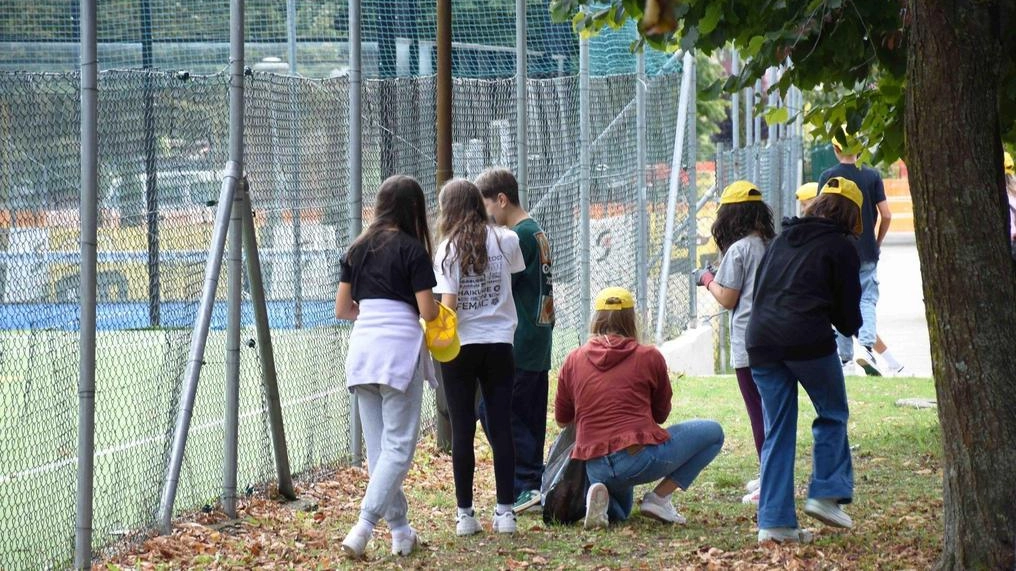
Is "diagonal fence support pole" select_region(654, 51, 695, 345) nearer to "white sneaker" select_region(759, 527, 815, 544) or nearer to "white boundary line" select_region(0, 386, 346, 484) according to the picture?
"white boundary line" select_region(0, 386, 346, 484)

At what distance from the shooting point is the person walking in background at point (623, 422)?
6.23 meters

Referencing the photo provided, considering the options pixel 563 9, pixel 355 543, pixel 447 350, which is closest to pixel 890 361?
pixel 563 9

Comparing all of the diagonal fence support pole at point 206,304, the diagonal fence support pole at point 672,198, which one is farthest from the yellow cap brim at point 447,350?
the diagonal fence support pole at point 672,198

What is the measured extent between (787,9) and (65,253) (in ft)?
12.4

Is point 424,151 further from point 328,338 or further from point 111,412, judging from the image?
point 111,412

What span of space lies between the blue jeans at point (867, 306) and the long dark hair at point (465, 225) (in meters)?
6.33

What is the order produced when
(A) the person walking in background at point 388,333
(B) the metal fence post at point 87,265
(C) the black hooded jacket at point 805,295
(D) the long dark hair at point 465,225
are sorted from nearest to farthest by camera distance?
(B) the metal fence post at point 87,265 < (C) the black hooded jacket at point 805,295 < (A) the person walking in background at point 388,333 < (D) the long dark hair at point 465,225

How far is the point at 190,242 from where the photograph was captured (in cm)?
790

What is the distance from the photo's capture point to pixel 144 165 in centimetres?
778

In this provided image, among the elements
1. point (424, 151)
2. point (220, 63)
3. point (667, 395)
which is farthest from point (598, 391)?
point (220, 63)

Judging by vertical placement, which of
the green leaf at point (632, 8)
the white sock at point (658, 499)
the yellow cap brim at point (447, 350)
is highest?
the green leaf at point (632, 8)

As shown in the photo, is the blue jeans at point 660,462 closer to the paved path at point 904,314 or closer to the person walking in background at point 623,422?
the person walking in background at point 623,422

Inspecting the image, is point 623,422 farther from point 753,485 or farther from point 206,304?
point 206,304

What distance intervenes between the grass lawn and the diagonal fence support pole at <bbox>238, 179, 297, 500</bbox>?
0.63ft
